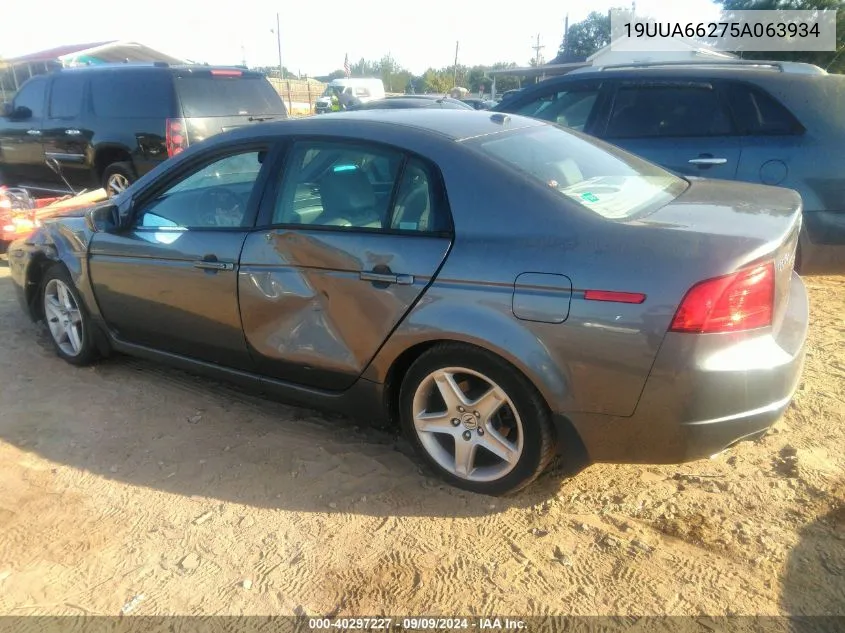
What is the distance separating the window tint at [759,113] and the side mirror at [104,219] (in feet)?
13.8

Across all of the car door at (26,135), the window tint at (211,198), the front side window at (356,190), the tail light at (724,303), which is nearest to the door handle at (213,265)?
the window tint at (211,198)

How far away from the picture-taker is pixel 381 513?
9.16 ft

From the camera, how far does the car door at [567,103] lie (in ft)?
18.1

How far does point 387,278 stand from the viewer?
277 cm

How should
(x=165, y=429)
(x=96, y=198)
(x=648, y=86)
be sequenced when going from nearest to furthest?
(x=165, y=429) < (x=648, y=86) < (x=96, y=198)

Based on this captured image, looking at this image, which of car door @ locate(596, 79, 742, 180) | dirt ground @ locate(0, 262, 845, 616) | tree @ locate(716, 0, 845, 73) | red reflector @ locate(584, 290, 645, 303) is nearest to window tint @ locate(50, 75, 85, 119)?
dirt ground @ locate(0, 262, 845, 616)

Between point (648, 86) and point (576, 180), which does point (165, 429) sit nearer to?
point (576, 180)

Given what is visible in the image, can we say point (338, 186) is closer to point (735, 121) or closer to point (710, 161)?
point (710, 161)

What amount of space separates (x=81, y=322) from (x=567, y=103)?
13.5 feet

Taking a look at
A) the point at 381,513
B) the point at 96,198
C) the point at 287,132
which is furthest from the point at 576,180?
the point at 96,198

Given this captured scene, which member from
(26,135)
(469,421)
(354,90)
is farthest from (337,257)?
(354,90)

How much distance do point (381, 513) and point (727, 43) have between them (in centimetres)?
2549

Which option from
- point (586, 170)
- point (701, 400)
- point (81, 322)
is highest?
point (586, 170)

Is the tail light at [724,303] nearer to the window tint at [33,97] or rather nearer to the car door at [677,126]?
the car door at [677,126]
